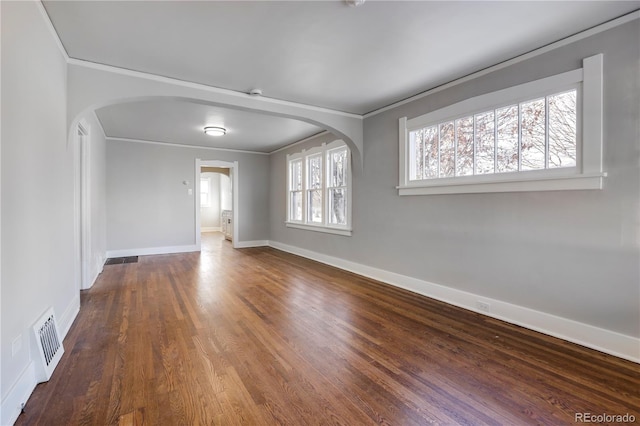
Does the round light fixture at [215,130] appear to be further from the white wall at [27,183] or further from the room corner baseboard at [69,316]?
the room corner baseboard at [69,316]

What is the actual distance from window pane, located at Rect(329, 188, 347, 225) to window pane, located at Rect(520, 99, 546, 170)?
116 inches

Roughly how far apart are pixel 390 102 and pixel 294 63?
172 cm

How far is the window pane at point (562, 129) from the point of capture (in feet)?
8.45

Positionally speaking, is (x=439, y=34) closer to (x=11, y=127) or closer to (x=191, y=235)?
(x=11, y=127)

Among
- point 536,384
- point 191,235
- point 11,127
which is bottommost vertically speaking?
point 536,384

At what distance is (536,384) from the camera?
194cm

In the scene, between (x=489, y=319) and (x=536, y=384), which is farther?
(x=489, y=319)

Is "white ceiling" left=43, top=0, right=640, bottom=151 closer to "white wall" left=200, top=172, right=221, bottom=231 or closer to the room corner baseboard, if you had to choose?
the room corner baseboard

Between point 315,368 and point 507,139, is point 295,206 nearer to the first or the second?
point 507,139

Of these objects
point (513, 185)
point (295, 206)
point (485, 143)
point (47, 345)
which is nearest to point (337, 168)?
point (295, 206)

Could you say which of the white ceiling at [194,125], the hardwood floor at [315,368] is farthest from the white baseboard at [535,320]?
the white ceiling at [194,125]

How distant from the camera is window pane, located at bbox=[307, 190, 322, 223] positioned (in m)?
6.21

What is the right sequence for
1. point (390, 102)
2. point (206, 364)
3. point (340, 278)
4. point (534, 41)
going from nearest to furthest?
point (206, 364), point (534, 41), point (390, 102), point (340, 278)

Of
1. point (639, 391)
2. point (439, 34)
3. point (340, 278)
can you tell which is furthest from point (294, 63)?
point (639, 391)
